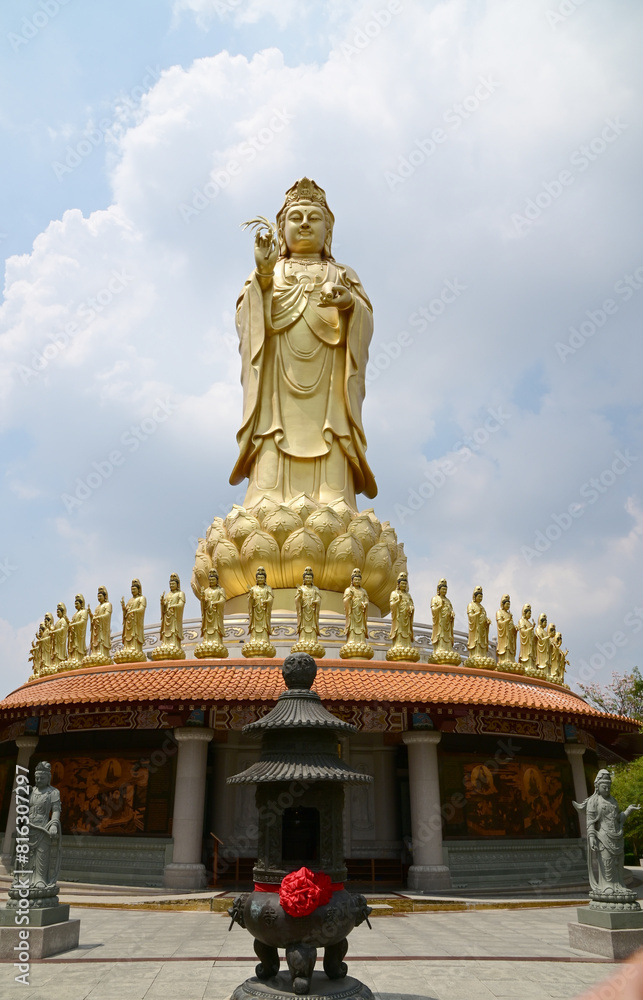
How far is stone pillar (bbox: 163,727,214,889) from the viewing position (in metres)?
12.6

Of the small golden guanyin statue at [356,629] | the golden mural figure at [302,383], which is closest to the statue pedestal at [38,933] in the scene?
the small golden guanyin statue at [356,629]

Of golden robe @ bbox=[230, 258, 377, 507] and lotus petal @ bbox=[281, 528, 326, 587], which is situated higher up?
golden robe @ bbox=[230, 258, 377, 507]

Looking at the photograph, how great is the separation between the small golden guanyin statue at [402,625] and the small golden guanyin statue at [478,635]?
1342 millimetres

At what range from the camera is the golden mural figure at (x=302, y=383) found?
20.9 metres

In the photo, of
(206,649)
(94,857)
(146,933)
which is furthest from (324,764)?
(94,857)

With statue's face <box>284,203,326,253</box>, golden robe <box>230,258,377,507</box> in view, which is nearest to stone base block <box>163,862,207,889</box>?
golden robe <box>230,258,377,507</box>

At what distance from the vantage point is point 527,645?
16.7 meters

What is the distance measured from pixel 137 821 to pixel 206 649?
3.33 metres

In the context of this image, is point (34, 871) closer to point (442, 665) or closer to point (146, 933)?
point (146, 933)

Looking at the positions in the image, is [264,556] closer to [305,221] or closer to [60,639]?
[60,639]

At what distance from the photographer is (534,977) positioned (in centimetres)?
709

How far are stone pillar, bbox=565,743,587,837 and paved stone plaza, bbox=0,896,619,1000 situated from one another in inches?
222

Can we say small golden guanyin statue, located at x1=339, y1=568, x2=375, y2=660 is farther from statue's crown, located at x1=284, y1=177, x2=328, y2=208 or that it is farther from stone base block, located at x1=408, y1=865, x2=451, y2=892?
statue's crown, located at x1=284, y1=177, x2=328, y2=208

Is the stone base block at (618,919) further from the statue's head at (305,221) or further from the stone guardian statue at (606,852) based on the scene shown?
the statue's head at (305,221)
